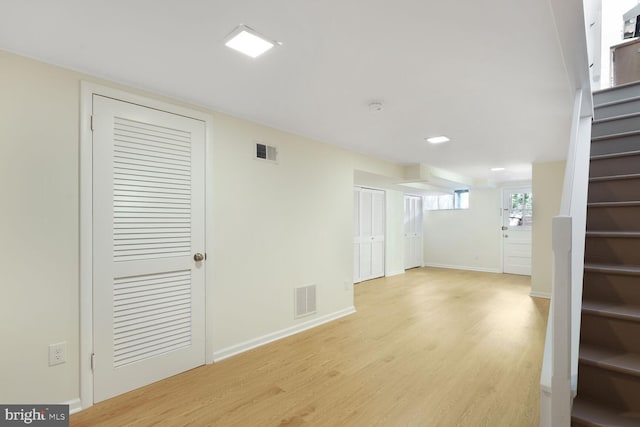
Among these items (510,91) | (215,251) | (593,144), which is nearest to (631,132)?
(593,144)

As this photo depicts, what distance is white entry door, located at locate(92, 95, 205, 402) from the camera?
2.29m

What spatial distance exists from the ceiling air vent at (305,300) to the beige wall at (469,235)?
Answer: 595cm

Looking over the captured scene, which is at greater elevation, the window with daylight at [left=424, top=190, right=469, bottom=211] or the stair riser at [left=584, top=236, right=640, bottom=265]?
the window with daylight at [left=424, top=190, right=469, bottom=211]

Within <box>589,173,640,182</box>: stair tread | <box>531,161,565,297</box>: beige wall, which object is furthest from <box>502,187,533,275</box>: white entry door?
<box>589,173,640,182</box>: stair tread

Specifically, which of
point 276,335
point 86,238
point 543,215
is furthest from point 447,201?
point 86,238

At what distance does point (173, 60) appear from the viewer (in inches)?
80.4

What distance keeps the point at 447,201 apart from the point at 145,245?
8050mm

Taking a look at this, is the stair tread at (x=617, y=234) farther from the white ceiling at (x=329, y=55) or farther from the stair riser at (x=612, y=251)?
the white ceiling at (x=329, y=55)

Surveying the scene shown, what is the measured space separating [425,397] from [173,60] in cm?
291

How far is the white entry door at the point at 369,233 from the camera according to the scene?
648 cm

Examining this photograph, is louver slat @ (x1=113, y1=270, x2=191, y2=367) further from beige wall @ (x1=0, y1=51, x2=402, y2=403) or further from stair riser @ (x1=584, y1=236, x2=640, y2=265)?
stair riser @ (x1=584, y1=236, x2=640, y2=265)

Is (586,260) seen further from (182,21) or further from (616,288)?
(182,21)

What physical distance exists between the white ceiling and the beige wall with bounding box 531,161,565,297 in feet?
7.69

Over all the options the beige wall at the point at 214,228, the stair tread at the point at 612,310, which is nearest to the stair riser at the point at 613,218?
the stair tread at the point at 612,310
